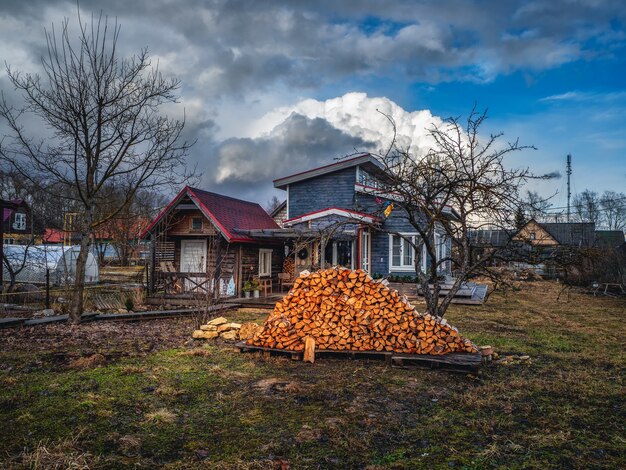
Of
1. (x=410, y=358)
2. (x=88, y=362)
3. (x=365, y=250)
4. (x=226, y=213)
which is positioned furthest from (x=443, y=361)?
(x=365, y=250)

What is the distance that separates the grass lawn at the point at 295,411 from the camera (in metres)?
3.90

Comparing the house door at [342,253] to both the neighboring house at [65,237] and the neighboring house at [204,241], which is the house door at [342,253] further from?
the neighboring house at [65,237]

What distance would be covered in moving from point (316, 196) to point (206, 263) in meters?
6.87

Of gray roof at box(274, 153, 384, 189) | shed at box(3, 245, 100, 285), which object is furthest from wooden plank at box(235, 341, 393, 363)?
shed at box(3, 245, 100, 285)

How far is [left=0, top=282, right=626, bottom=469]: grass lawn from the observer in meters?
3.90

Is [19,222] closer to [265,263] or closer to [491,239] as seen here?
[265,263]

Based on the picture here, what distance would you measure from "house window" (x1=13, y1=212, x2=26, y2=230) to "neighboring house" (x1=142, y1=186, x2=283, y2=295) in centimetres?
3274

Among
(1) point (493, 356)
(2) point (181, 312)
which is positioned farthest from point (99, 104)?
(1) point (493, 356)

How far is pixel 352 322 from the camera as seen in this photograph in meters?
7.60

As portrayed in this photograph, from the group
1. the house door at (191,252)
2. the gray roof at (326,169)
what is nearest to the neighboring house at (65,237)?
the house door at (191,252)

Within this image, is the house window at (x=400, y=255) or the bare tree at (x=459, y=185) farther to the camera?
the house window at (x=400, y=255)

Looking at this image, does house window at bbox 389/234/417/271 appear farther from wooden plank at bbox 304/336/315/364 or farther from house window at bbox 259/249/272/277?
wooden plank at bbox 304/336/315/364

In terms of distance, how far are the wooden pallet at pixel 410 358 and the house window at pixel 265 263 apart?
11539 mm

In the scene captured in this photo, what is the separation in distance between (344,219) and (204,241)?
6133mm
